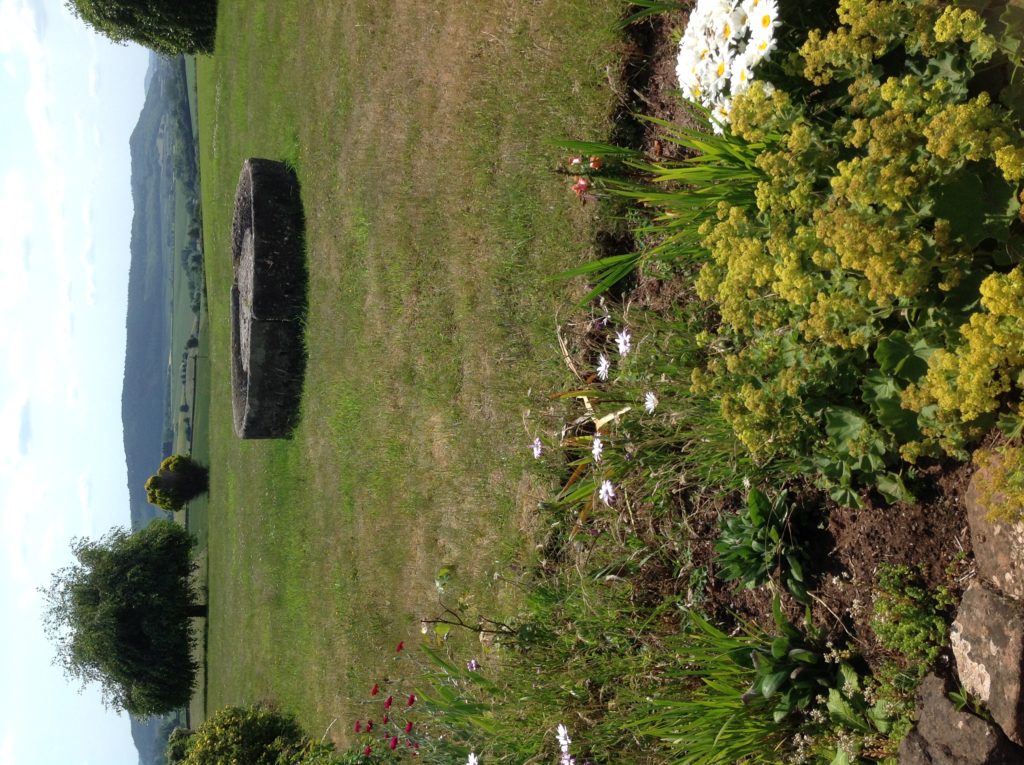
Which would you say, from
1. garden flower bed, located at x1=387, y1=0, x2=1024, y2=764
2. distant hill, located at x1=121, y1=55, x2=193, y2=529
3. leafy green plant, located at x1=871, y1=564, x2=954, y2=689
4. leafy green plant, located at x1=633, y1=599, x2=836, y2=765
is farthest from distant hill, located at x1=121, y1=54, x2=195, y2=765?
leafy green plant, located at x1=871, y1=564, x2=954, y2=689

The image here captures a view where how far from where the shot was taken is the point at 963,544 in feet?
9.54

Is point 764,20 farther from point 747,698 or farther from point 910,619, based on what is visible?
point 747,698

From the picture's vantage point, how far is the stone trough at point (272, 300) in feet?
31.6

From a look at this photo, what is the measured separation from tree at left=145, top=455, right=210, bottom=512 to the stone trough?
775 cm

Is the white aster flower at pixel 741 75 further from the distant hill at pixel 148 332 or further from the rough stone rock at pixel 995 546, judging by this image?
the distant hill at pixel 148 332

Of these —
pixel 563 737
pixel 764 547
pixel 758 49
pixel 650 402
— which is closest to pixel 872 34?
pixel 758 49

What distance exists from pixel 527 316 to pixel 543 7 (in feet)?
7.04

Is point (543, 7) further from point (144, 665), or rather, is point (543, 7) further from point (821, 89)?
point (144, 665)

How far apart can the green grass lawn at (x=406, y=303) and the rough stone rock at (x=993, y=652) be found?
2960mm

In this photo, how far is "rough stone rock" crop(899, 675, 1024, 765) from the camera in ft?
8.55

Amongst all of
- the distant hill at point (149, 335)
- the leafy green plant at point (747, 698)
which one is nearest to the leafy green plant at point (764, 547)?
the leafy green plant at point (747, 698)

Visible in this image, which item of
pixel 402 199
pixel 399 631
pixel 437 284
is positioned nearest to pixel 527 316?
pixel 437 284

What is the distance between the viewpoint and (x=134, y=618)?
1476 centimetres

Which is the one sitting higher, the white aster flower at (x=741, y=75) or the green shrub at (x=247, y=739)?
the white aster flower at (x=741, y=75)
